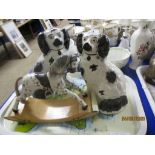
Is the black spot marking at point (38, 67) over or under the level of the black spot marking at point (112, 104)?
over

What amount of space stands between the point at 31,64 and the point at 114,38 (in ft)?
0.92

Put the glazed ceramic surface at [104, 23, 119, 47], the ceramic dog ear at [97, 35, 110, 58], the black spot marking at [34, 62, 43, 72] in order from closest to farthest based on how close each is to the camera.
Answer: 1. the ceramic dog ear at [97, 35, 110, 58]
2. the black spot marking at [34, 62, 43, 72]
3. the glazed ceramic surface at [104, 23, 119, 47]

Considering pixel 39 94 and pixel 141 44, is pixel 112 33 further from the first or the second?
pixel 39 94

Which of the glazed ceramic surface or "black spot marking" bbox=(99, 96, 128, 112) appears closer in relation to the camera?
"black spot marking" bbox=(99, 96, 128, 112)

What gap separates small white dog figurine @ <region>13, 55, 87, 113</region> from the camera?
1.43 ft

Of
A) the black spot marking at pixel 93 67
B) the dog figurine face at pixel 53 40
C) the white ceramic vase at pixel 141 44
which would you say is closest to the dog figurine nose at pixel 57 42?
the dog figurine face at pixel 53 40

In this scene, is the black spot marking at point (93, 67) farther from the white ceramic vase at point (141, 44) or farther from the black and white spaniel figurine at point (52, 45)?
the white ceramic vase at point (141, 44)

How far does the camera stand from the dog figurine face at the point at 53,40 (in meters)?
0.47

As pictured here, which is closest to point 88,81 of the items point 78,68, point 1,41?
point 78,68

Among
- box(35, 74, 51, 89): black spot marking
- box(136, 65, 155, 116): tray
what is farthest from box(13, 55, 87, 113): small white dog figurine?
box(136, 65, 155, 116): tray

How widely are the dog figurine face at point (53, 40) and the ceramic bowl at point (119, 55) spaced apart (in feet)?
0.51

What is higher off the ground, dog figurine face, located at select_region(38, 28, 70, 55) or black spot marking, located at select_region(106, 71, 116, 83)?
dog figurine face, located at select_region(38, 28, 70, 55)

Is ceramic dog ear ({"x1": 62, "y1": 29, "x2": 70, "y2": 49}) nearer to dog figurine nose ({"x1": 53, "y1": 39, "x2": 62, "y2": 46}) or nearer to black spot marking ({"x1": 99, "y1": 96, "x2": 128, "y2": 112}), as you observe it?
dog figurine nose ({"x1": 53, "y1": 39, "x2": 62, "y2": 46})

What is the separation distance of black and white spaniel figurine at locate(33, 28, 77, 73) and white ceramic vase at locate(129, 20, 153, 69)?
198 mm
